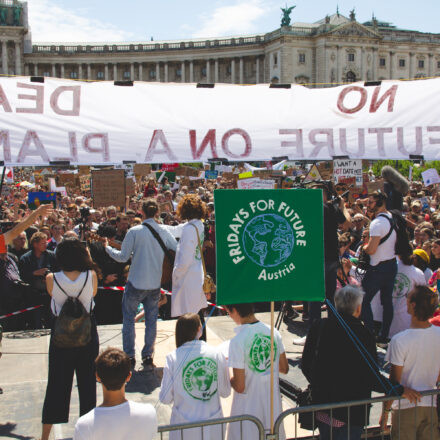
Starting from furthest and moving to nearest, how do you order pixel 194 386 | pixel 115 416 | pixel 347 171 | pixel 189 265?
pixel 347 171
pixel 189 265
pixel 194 386
pixel 115 416

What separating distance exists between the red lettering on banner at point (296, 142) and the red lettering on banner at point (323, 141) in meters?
0.09

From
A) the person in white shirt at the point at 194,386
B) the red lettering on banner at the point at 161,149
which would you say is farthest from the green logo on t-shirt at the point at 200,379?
the red lettering on banner at the point at 161,149

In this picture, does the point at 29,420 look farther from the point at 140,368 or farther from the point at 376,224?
the point at 376,224

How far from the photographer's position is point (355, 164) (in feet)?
54.0

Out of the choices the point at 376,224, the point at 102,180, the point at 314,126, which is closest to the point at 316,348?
the point at 314,126

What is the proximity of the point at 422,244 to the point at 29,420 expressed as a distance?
5.74 meters

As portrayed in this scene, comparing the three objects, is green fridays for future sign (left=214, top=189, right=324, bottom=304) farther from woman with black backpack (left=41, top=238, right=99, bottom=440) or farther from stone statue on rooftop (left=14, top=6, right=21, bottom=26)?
stone statue on rooftop (left=14, top=6, right=21, bottom=26)

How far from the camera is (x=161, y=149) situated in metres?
4.43

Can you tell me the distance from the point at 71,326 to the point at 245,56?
86.4 meters

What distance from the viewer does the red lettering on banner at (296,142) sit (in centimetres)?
465

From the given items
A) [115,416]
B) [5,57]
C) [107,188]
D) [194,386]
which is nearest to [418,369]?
[194,386]

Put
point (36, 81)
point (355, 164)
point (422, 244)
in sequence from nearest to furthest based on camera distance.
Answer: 1. point (36, 81)
2. point (422, 244)
3. point (355, 164)

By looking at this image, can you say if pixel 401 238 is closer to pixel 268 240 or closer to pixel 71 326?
pixel 268 240

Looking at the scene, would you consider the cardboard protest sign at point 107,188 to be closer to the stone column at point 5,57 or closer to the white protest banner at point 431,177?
the white protest banner at point 431,177
